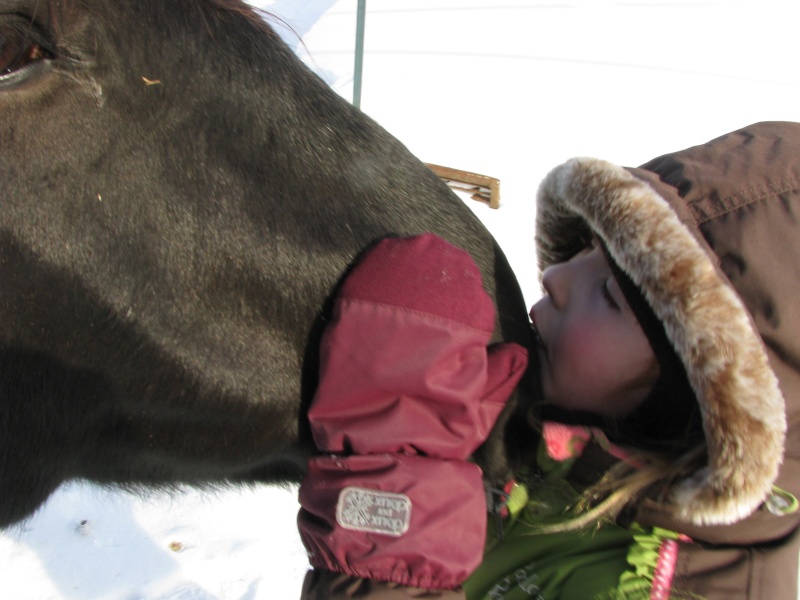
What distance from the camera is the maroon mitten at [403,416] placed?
99 centimetres

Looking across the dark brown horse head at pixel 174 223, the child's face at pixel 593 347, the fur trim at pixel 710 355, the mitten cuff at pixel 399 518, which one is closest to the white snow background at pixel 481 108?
the dark brown horse head at pixel 174 223

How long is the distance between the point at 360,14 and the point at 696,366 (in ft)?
11.4

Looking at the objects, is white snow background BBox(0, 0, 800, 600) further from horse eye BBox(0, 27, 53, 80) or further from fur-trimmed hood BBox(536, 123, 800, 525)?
fur-trimmed hood BBox(536, 123, 800, 525)

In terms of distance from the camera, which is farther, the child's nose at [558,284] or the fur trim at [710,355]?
the child's nose at [558,284]

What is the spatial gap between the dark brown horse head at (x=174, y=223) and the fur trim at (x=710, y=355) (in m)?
0.26

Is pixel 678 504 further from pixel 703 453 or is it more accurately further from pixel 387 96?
A: pixel 387 96

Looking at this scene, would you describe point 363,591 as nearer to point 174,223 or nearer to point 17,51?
point 174,223

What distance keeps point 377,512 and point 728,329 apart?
22.4 inches

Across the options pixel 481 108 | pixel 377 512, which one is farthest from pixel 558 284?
pixel 481 108

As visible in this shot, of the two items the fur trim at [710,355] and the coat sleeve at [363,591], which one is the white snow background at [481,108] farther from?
the fur trim at [710,355]

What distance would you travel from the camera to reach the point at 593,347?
1.15 metres

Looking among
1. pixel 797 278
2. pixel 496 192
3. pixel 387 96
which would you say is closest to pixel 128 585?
pixel 797 278

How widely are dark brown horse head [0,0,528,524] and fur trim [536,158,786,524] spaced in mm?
256

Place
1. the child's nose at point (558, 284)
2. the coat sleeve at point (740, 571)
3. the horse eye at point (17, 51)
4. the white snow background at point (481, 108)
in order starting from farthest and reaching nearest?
1. the white snow background at point (481, 108)
2. the child's nose at point (558, 284)
3. the coat sleeve at point (740, 571)
4. the horse eye at point (17, 51)
